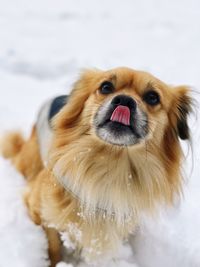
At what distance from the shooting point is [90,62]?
204 inches

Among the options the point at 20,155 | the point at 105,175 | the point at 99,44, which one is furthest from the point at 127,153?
the point at 99,44

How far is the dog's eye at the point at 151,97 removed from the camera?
7.86 feet

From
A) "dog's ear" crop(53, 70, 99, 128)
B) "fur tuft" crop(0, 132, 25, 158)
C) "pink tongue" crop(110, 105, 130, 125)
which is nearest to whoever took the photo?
"pink tongue" crop(110, 105, 130, 125)

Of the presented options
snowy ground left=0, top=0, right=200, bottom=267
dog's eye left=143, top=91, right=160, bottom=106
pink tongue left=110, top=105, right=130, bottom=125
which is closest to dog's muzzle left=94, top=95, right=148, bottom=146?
pink tongue left=110, top=105, right=130, bottom=125

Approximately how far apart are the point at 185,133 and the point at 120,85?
49 centimetres

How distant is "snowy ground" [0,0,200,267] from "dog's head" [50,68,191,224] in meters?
0.30

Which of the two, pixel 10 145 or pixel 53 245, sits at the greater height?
pixel 10 145

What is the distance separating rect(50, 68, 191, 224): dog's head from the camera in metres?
2.38

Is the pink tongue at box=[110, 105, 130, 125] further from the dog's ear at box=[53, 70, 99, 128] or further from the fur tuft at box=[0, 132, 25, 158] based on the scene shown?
the fur tuft at box=[0, 132, 25, 158]

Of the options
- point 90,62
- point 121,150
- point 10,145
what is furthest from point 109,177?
point 90,62

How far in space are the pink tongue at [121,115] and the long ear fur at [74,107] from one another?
403 mm

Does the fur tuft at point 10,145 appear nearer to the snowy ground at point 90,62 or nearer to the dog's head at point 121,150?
the snowy ground at point 90,62

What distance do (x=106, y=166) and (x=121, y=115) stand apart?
36 centimetres

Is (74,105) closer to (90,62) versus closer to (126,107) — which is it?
(126,107)
